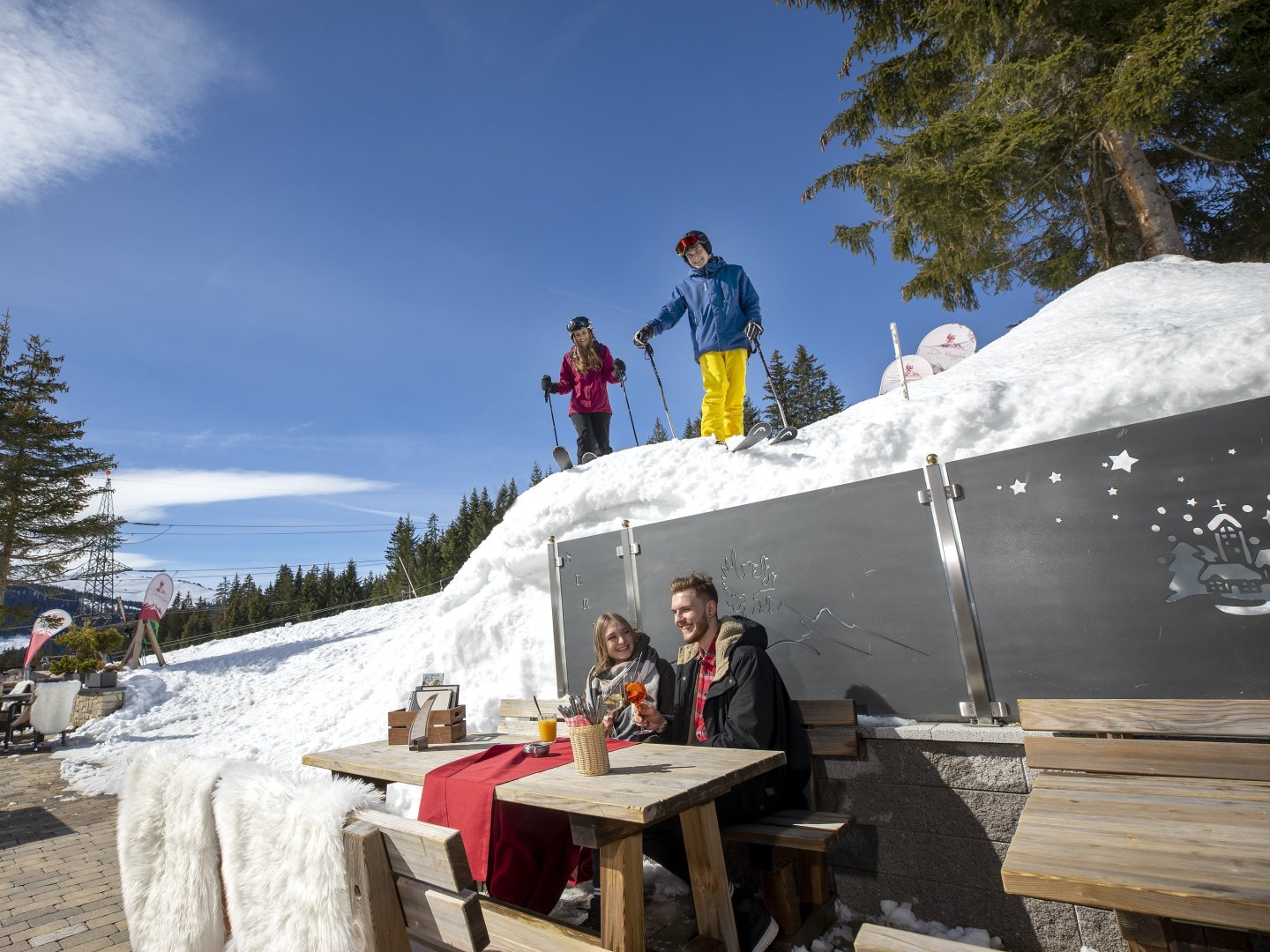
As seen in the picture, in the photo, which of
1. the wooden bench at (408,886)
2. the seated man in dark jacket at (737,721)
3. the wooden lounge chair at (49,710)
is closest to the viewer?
the wooden bench at (408,886)

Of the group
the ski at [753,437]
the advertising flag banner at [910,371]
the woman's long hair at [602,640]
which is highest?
the advertising flag banner at [910,371]

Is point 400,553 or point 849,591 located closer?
point 849,591

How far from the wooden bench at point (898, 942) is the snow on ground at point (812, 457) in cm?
336

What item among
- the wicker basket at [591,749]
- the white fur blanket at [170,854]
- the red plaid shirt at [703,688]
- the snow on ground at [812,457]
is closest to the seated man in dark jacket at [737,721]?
the red plaid shirt at [703,688]

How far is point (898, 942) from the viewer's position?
1550mm

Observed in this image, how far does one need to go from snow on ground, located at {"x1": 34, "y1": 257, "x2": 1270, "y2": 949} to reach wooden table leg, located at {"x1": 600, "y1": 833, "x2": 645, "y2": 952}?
2419 millimetres

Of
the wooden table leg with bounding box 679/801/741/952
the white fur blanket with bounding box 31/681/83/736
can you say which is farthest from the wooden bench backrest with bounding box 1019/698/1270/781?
the white fur blanket with bounding box 31/681/83/736

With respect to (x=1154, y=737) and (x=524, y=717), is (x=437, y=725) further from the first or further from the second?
(x=1154, y=737)

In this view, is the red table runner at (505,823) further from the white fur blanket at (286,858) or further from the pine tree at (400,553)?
the pine tree at (400,553)

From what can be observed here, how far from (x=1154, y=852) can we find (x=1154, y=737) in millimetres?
1370

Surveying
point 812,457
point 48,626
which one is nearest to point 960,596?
point 812,457

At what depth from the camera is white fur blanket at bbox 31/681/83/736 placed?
39.9 feet

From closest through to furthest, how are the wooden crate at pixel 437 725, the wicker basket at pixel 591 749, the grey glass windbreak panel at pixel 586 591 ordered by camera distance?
the wicker basket at pixel 591 749, the wooden crate at pixel 437 725, the grey glass windbreak panel at pixel 586 591

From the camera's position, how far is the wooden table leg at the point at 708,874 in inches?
110
